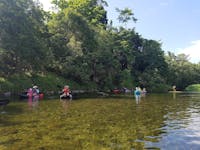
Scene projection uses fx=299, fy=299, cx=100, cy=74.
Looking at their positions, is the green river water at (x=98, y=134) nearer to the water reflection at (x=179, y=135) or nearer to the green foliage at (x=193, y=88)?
the water reflection at (x=179, y=135)

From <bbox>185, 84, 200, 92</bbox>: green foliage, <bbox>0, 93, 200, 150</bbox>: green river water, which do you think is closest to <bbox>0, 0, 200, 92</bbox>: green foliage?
<bbox>185, 84, 200, 92</bbox>: green foliage

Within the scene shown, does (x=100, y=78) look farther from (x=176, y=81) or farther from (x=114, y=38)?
(x=176, y=81)

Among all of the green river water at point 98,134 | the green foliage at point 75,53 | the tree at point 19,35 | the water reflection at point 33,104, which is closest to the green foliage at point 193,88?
the green foliage at point 75,53

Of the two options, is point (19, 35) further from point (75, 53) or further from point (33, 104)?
point (75, 53)

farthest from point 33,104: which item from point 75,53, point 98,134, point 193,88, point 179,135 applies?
point 193,88

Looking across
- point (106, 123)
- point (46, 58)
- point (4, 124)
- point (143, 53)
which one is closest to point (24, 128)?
point (4, 124)

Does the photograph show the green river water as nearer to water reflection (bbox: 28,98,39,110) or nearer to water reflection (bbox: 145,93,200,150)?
water reflection (bbox: 145,93,200,150)

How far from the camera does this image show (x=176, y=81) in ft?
360

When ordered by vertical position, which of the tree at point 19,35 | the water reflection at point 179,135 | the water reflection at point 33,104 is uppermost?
the tree at point 19,35

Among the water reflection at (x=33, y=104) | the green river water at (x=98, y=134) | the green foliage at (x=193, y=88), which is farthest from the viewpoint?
the green foliage at (x=193, y=88)

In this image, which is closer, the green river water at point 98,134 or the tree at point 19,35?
the green river water at point 98,134

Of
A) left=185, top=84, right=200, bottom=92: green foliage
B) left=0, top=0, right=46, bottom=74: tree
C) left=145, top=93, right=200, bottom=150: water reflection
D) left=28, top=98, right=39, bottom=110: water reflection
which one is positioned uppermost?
left=0, top=0, right=46, bottom=74: tree

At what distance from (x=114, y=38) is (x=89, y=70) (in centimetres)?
2644

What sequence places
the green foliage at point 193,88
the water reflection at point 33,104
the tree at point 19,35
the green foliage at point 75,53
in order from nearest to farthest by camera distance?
the water reflection at point 33,104 < the tree at point 19,35 < the green foliage at point 75,53 < the green foliage at point 193,88
